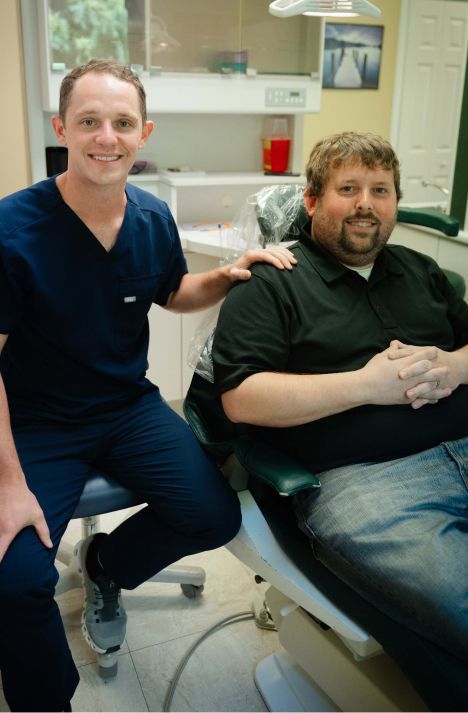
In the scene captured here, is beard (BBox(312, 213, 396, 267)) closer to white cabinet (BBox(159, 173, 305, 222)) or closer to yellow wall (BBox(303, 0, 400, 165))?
white cabinet (BBox(159, 173, 305, 222))

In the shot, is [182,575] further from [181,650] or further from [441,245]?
[441,245]

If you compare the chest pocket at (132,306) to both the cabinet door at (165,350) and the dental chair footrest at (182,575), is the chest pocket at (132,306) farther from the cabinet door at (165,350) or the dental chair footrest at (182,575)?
the cabinet door at (165,350)

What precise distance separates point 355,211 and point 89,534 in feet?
3.66

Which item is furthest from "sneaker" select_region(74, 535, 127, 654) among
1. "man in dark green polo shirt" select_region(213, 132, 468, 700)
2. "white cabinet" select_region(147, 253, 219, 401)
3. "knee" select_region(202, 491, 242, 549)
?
"white cabinet" select_region(147, 253, 219, 401)

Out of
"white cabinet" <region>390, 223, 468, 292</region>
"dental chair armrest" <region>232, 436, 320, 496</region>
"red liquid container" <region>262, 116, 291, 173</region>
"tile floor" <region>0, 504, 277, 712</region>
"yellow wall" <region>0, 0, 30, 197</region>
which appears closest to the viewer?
"dental chair armrest" <region>232, 436, 320, 496</region>

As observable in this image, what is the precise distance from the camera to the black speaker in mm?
2693

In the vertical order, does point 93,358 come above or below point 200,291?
below

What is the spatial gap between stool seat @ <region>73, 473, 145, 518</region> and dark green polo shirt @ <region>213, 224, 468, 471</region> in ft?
1.12

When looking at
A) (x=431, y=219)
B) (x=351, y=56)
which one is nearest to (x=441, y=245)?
(x=431, y=219)

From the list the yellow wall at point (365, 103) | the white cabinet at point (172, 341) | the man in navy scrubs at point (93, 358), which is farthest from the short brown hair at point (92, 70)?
the yellow wall at point (365, 103)

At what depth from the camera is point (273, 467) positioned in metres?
1.36

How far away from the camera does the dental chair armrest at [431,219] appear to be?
7.00 feet

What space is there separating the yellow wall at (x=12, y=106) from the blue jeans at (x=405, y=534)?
75.0 inches

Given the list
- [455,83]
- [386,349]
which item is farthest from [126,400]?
[455,83]
